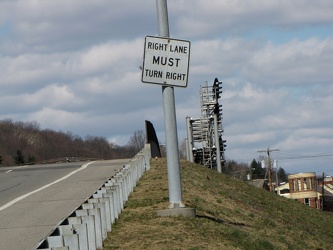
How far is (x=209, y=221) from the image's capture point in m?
14.6

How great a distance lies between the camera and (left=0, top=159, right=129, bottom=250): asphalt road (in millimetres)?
14836

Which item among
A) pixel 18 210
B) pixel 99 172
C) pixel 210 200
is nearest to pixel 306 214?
pixel 99 172

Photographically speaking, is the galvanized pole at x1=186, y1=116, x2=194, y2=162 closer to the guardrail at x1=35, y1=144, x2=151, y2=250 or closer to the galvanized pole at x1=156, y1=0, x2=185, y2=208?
the guardrail at x1=35, y1=144, x2=151, y2=250

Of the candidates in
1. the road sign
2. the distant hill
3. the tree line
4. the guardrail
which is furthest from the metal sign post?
the tree line

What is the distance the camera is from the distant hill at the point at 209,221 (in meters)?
12.4

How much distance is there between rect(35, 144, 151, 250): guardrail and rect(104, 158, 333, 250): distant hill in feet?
0.75

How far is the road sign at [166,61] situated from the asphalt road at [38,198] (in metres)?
3.21

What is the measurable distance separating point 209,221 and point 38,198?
7.67 m

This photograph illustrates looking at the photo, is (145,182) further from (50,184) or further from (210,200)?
(50,184)

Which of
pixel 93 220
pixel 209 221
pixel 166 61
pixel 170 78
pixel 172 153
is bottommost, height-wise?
pixel 209 221

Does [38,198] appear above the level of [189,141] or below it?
below

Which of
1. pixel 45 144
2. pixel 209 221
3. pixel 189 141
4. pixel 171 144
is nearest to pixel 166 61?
pixel 171 144

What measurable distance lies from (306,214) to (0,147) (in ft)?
378

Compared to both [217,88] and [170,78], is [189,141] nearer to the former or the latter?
[217,88]
